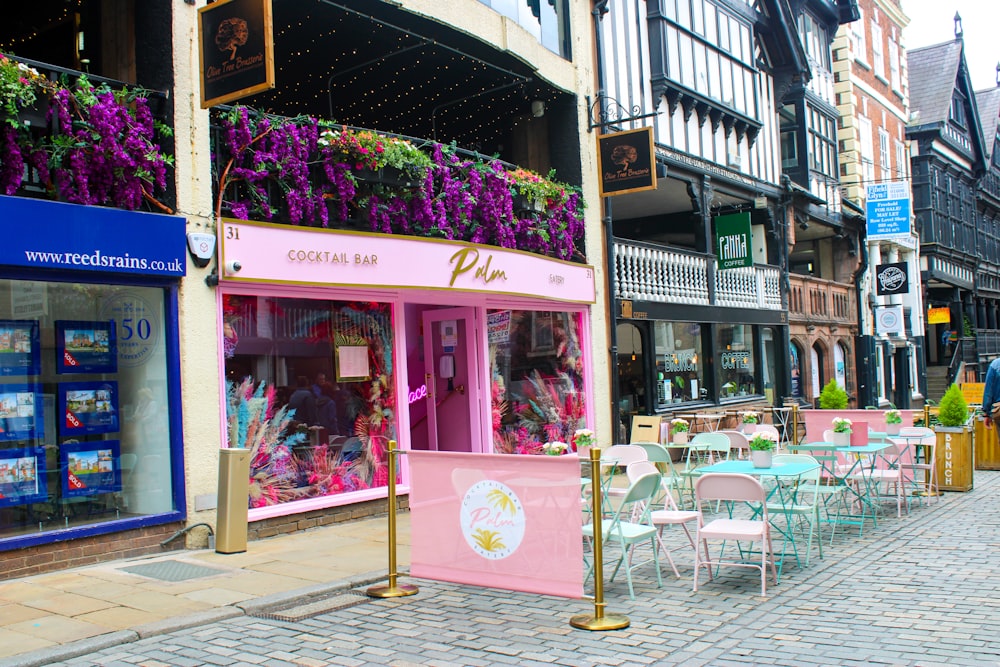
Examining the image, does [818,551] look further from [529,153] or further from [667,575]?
[529,153]

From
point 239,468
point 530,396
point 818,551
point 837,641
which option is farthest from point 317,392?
point 837,641

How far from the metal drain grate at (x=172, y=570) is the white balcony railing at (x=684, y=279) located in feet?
29.2

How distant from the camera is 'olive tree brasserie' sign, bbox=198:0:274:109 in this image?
772 centimetres

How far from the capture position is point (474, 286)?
36.9 ft

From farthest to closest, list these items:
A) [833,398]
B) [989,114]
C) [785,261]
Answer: [989,114] → [785,261] → [833,398]

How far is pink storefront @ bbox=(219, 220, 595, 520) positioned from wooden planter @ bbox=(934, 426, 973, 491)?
16.1 feet

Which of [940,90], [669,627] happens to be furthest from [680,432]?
[940,90]

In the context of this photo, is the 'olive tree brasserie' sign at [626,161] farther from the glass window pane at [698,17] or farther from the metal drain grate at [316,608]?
the metal drain grate at [316,608]

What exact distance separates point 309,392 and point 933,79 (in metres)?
32.9

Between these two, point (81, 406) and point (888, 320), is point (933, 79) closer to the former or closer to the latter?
point (888, 320)

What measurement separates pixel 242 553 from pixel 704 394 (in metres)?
11.6

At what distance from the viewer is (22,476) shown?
732cm

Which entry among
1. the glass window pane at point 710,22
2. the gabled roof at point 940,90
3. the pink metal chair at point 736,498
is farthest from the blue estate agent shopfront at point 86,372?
the gabled roof at point 940,90

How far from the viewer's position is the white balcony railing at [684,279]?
15180 mm
